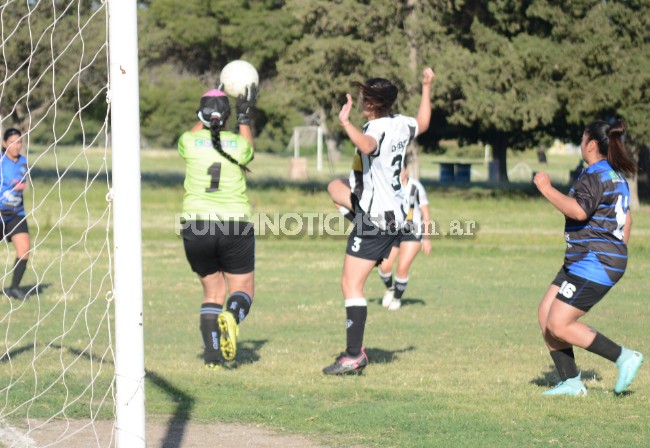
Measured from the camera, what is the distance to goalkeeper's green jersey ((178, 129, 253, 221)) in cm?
Result: 805

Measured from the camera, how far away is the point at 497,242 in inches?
922

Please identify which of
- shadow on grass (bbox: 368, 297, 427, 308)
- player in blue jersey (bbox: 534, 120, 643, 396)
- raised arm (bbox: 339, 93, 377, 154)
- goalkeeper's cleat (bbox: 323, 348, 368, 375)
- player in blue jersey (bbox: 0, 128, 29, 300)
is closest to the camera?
player in blue jersey (bbox: 534, 120, 643, 396)

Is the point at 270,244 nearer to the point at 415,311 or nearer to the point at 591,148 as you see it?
the point at 415,311

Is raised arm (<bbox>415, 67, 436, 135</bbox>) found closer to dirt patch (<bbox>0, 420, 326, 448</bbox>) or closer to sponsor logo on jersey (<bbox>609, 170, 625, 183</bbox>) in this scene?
sponsor logo on jersey (<bbox>609, 170, 625, 183</bbox>)

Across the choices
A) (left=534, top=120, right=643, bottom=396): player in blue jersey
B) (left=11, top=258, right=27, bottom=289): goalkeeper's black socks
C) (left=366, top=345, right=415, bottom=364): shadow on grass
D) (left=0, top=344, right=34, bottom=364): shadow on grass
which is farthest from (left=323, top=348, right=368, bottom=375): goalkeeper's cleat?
(left=11, top=258, right=27, bottom=289): goalkeeper's black socks

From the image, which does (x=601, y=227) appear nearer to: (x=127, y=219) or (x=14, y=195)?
(x=127, y=219)

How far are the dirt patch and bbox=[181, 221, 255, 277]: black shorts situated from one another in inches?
71.2

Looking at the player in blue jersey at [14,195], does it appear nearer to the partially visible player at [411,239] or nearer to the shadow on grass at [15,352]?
the shadow on grass at [15,352]

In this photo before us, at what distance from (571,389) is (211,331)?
2.98 meters

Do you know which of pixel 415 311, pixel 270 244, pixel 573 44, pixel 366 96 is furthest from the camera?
pixel 573 44

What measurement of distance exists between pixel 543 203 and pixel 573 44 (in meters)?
5.42

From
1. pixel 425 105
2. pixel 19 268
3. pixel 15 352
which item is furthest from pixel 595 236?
pixel 19 268

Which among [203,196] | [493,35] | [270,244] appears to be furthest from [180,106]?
[203,196]

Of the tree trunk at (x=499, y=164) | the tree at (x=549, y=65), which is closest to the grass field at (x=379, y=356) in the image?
the tree at (x=549, y=65)
